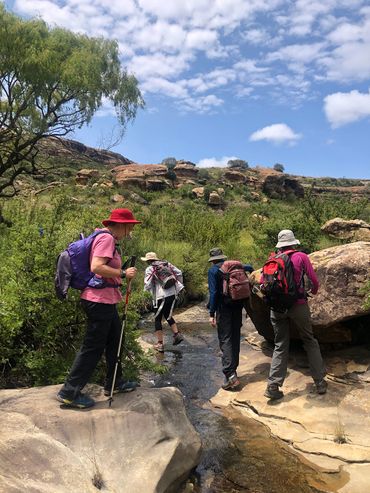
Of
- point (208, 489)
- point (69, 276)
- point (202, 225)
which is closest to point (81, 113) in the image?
point (202, 225)

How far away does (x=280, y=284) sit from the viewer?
531 cm

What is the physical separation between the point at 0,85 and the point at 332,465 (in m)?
17.3

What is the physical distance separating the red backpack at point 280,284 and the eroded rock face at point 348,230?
705 cm

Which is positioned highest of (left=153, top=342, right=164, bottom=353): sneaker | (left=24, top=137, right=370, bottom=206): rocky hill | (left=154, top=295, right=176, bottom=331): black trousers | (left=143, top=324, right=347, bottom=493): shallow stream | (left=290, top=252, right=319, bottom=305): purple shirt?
(left=24, top=137, right=370, bottom=206): rocky hill

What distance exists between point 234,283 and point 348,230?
6.93m

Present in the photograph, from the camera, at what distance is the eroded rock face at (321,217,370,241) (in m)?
11.8

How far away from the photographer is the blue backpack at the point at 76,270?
3990mm

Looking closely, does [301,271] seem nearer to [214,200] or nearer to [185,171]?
[214,200]

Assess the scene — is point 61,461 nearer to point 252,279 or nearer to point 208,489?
point 208,489

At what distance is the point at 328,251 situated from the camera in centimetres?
650

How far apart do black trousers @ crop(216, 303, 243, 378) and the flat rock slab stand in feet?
1.30

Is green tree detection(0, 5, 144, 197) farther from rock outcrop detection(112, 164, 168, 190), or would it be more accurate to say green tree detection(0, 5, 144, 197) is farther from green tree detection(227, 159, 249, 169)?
green tree detection(227, 159, 249, 169)

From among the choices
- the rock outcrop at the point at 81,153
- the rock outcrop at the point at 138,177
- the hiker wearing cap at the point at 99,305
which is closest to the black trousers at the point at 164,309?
the hiker wearing cap at the point at 99,305

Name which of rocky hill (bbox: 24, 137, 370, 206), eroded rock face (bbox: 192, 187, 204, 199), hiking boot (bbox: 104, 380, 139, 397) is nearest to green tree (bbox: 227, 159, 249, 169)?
rocky hill (bbox: 24, 137, 370, 206)
